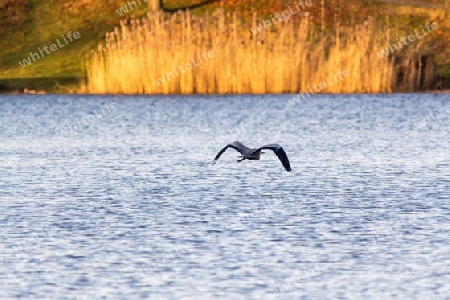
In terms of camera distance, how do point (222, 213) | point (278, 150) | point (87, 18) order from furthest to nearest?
point (87, 18), point (278, 150), point (222, 213)

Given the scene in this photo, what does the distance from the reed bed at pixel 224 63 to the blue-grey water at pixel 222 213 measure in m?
5.24

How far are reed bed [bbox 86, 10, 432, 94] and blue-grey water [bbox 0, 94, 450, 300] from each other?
5.24m

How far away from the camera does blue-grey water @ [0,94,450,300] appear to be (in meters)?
10.8

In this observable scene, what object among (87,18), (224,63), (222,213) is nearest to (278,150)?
(222,213)

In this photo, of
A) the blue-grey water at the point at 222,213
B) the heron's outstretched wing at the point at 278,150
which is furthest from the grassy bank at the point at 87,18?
the heron's outstretched wing at the point at 278,150

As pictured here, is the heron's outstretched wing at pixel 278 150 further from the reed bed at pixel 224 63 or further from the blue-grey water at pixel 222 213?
the reed bed at pixel 224 63

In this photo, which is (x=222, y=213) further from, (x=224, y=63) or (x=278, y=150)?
Result: (x=224, y=63)

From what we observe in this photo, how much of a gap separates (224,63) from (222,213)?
1873cm

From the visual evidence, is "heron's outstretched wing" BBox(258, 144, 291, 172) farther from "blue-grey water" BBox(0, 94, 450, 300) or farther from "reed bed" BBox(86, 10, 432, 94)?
"reed bed" BBox(86, 10, 432, 94)

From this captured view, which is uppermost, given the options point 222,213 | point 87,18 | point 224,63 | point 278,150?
Result: point 87,18

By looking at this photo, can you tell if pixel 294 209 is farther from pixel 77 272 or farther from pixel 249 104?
Answer: pixel 249 104

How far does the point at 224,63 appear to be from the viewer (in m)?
32.9

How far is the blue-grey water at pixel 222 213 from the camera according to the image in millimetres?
10812

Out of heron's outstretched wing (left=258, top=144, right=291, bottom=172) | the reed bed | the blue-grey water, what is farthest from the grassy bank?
heron's outstretched wing (left=258, top=144, right=291, bottom=172)
